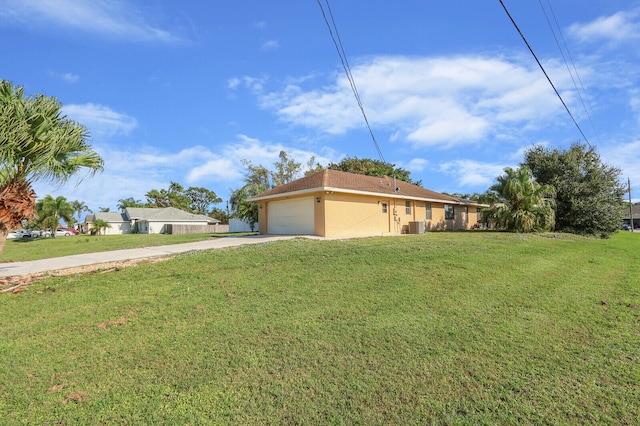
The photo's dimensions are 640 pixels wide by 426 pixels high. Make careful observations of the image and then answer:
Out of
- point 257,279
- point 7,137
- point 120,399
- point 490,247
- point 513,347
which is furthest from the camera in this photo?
point 490,247

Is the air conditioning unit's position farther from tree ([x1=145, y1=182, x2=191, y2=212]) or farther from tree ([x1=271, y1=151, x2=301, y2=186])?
tree ([x1=145, y1=182, x2=191, y2=212])

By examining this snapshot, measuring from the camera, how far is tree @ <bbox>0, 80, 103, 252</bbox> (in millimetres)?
7082

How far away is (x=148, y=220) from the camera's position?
44.1m

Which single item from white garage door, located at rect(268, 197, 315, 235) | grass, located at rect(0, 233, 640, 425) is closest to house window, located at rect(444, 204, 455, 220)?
white garage door, located at rect(268, 197, 315, 235)

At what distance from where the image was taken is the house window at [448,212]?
25391 millimetres

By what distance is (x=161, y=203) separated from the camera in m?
62.7

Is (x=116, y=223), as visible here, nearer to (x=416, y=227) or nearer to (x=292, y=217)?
(x=292, y=217)

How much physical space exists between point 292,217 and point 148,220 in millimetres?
31578


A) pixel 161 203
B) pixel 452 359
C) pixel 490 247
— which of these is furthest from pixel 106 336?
pixel 161 203

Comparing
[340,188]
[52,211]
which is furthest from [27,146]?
[52,211]

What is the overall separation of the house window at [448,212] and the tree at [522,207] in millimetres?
3427

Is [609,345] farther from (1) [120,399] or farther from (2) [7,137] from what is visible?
(2) [7,137]

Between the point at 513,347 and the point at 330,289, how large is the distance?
11.0ft

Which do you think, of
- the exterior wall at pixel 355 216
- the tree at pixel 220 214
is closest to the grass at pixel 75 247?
the exterior wall at pixel 355 216
